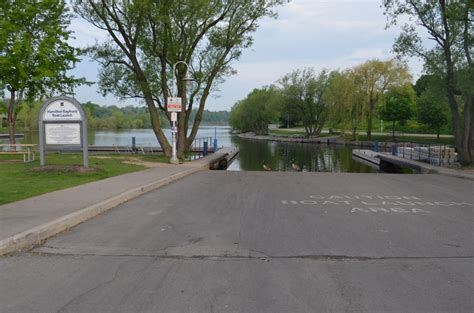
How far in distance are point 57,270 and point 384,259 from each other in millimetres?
4195

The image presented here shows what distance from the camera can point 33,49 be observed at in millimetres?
22469

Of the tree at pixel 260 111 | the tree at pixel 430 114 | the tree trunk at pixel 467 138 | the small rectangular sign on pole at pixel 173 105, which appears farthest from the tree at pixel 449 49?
the tree at pixel 260 111

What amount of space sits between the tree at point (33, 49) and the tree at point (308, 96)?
58.8m

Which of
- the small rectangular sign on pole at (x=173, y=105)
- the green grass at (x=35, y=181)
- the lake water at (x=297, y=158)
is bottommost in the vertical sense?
the lake water at (x=297, y=158)

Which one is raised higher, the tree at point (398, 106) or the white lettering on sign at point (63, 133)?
the tree at point (398, 106)

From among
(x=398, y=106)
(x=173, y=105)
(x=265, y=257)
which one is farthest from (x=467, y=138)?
(x=398, y=106)

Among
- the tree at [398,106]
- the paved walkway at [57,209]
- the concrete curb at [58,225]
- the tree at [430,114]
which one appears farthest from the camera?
the tree at [398,106]

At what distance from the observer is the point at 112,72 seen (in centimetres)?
2861

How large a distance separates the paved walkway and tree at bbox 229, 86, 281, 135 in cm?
7662

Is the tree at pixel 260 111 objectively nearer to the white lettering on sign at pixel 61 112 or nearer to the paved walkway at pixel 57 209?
the white lettering on sign at pixel 61 112

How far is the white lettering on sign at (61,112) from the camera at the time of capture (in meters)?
15.8

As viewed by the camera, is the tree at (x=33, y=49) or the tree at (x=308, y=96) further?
the tree at (x=308, y=96)

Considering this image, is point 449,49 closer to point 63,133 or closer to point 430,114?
point 63,133

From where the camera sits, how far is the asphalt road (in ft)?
14.0
